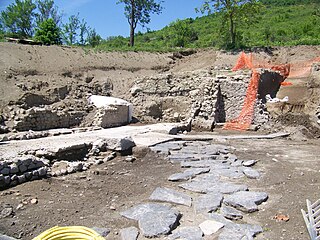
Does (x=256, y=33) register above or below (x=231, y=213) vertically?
above

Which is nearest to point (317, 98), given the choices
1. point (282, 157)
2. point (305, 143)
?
point (305, 143)

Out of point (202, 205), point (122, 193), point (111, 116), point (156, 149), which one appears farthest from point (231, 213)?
point (111, 116)

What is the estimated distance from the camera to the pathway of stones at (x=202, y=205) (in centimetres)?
405

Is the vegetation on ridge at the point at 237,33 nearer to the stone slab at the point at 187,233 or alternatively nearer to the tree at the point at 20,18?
the tree at the point at 20,18

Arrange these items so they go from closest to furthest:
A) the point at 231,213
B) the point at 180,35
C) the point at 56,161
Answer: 1. the point at 231,213
2. the point at 56,161
3. the point at 180,35

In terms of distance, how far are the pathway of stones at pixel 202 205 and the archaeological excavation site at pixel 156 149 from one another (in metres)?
0.02

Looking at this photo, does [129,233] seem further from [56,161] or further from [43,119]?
[43,119]

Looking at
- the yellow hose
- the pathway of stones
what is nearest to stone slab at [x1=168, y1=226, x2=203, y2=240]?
the pathway of stones

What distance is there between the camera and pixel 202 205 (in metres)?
4.89

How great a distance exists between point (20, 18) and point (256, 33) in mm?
26560

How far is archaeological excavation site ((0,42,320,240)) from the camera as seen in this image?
445cm

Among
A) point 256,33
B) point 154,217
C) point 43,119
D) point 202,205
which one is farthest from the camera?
point 256,33

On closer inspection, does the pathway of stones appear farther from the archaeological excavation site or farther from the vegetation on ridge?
the vegetation on ridge

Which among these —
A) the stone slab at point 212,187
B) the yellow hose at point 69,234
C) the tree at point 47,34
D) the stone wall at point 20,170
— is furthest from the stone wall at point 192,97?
the tree at point 47,34
